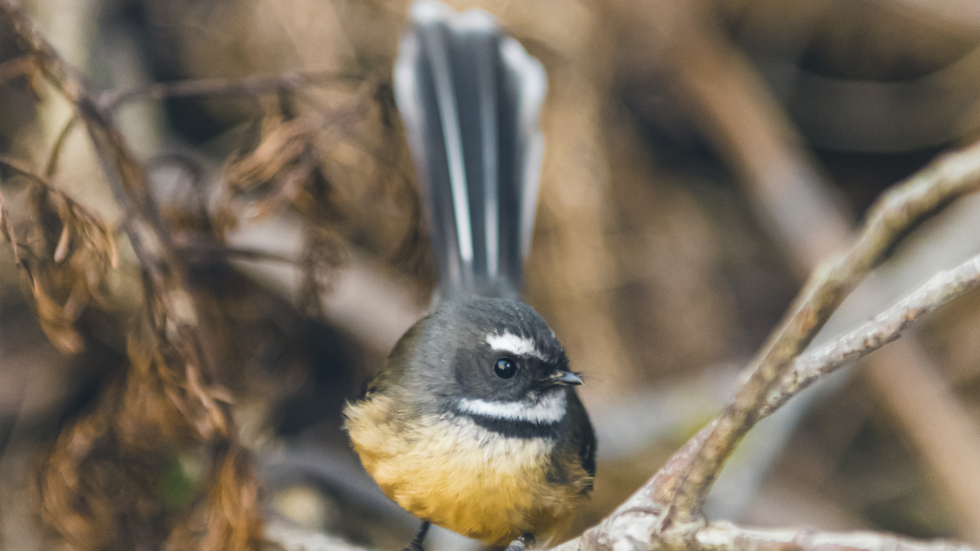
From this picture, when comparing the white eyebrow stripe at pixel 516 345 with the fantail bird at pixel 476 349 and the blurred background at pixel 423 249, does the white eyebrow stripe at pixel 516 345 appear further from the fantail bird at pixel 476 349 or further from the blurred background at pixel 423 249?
the blurred background at pixel 423 249

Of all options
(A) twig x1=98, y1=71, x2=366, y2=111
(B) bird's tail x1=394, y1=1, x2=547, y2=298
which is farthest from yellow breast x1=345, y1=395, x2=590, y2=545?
(A) twig x1=98, y1=71, x2=366, y2=111

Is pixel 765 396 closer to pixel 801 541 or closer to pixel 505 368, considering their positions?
pixel 801 541

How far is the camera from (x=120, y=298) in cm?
291

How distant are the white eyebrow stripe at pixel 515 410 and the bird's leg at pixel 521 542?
0.31m

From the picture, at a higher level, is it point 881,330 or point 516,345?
point 516,345

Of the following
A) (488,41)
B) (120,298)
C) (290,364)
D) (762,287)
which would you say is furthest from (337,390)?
(762,287)

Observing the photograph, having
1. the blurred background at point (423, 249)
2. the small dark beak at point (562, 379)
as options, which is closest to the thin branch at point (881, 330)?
the small dark beak at point (562, 379)

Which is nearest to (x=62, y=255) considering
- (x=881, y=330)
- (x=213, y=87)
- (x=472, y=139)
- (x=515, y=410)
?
(x=213, y=87)

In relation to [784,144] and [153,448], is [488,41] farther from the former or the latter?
[784,144]

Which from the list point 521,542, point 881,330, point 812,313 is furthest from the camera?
point 521,542

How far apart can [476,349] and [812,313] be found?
3.77ft

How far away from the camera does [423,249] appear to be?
2.66m

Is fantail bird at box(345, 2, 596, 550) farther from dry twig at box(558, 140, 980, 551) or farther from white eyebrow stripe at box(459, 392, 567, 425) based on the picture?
dry twig at box(558, 140, 980, 551)

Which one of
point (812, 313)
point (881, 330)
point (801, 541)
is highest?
point (881, 330)
